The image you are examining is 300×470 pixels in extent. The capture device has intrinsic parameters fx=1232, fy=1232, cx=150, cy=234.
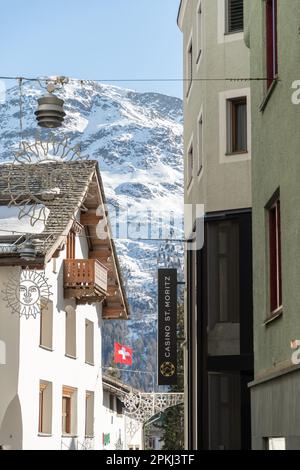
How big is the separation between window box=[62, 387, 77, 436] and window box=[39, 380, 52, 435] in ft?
8.15

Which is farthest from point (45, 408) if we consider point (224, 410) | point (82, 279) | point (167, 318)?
point (224, 410)

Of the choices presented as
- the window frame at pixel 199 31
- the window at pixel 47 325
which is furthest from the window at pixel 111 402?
the window frame at pixel 199 31

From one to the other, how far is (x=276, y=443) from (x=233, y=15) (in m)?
15.3

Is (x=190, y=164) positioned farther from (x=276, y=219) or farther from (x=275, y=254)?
(x=276, y=219)

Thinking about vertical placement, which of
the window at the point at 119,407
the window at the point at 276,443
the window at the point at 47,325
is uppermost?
the window at the point at 47,325

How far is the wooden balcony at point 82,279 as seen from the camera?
36719mm

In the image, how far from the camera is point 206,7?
30.2 metres

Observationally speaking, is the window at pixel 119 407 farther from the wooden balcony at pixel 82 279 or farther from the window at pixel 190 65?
the window at pixel 190 65

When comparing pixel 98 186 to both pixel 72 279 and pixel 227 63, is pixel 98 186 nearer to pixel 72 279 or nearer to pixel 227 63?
pixel 72 279

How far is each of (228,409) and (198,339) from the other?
1.84 m

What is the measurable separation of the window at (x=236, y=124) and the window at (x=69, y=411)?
12241 millimetres

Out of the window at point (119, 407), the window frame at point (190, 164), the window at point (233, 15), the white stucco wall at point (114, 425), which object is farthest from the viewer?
the window at point (119, 407)

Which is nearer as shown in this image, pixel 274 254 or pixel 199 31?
pixel 274 254

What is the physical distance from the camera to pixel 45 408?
35531 mm
